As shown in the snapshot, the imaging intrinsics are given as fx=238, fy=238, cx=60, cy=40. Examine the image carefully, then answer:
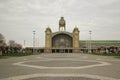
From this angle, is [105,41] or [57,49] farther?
[105,41]

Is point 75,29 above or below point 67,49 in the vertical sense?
above

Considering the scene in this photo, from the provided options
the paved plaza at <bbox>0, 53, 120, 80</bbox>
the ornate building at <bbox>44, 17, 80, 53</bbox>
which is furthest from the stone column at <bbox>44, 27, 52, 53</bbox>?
the paved plaza at <bbox>0, 53, 120, 80</bbox>

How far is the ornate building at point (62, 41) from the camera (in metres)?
134

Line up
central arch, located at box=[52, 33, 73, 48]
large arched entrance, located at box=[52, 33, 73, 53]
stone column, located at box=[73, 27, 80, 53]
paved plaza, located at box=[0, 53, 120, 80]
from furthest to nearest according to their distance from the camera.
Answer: central arch, located at box=[52, 33, 73, 48] < large arched entrance, located at box=[52, 33, 73, 53] < stone column, located at box=[73, 27, 80, 53] < paved plaza, located at box=[0, 53, 120, 80]

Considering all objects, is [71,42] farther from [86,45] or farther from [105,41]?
[105,41]

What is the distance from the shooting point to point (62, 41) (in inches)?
5408

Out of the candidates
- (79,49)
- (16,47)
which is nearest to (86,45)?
(79,49)

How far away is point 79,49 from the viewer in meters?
134

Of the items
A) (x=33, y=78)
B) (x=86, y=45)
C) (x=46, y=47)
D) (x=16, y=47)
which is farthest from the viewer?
(x=86, y=45)

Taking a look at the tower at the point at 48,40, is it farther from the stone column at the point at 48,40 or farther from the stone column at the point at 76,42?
the stone column at the point at 76,42

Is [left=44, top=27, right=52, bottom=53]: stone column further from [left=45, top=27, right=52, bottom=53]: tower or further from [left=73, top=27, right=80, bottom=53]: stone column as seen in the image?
[left=73, top=27, right=80, bottom=53]: stone column

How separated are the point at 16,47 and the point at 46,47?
21540mm

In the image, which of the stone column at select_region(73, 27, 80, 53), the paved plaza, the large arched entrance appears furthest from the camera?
the large arched entrance

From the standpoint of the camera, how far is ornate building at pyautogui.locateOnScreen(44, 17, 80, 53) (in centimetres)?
13362
